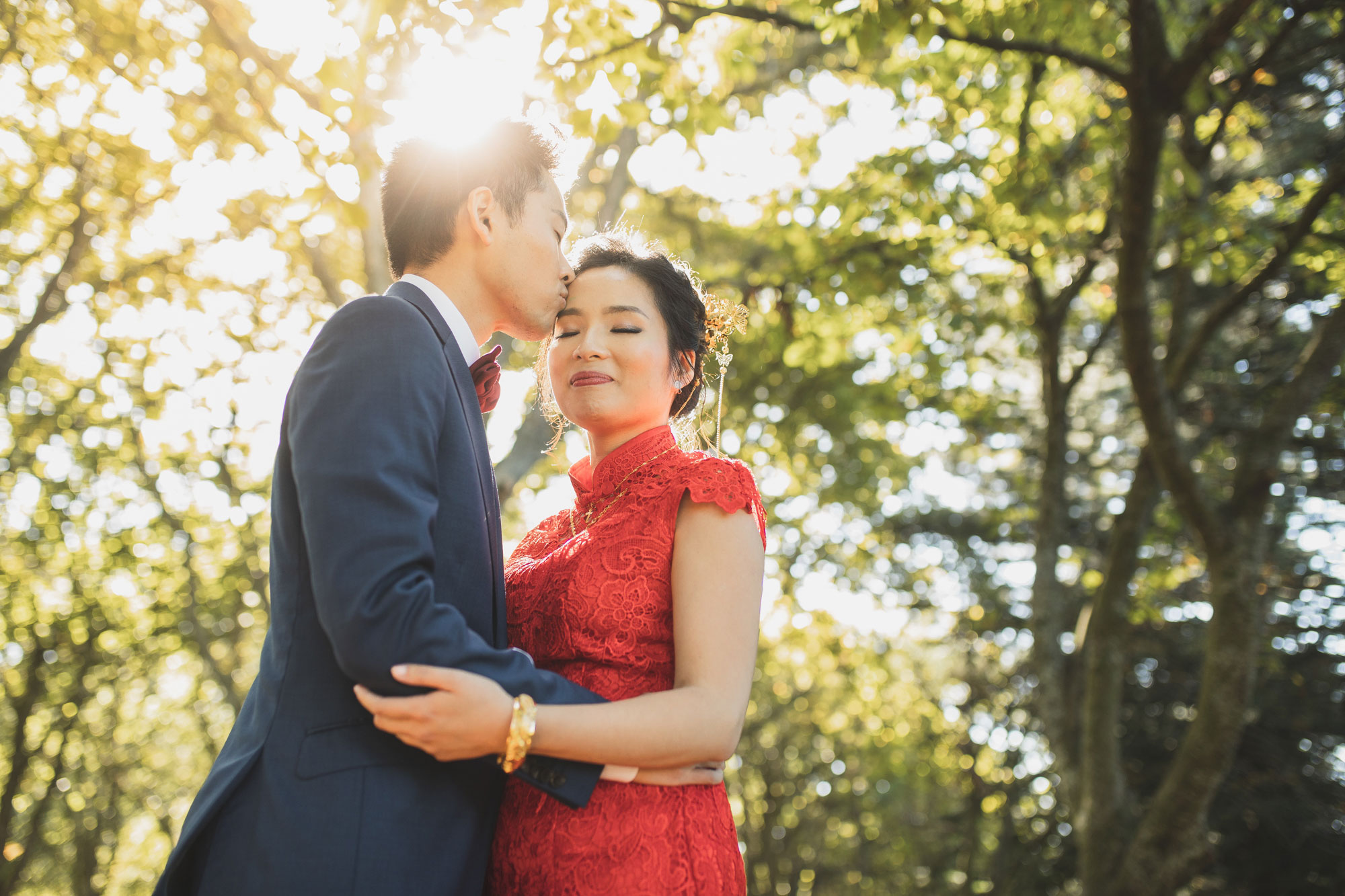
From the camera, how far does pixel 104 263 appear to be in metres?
10.1

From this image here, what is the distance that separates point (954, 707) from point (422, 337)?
15481 mm

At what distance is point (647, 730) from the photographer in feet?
5.52

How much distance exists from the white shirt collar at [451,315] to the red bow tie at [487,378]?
0.08ft

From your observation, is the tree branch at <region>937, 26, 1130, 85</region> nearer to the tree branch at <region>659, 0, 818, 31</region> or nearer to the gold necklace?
the tree branch at <region>659, 0, 818, 31</region>

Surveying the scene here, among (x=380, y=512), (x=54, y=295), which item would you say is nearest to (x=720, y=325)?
(x=380, y=512)

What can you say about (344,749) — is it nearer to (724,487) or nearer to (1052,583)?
(724,487)

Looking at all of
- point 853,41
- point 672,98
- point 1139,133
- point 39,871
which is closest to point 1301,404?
point 1139,133

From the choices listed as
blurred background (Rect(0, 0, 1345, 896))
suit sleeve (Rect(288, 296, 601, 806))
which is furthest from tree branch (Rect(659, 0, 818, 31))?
suit sleeve (Rect(288, 296, 601, 806))

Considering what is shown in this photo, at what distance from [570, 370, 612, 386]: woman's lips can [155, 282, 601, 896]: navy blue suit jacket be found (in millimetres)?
546

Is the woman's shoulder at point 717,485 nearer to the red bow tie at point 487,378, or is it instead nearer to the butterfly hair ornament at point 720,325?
the red bow tie at point 487,378

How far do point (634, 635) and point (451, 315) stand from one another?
2.64 ft

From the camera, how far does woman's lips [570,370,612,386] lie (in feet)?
7.53

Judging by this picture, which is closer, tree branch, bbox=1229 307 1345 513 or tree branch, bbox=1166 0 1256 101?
tree branch, bbox=1166 0 1256 101

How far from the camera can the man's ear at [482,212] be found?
2.04 metres
